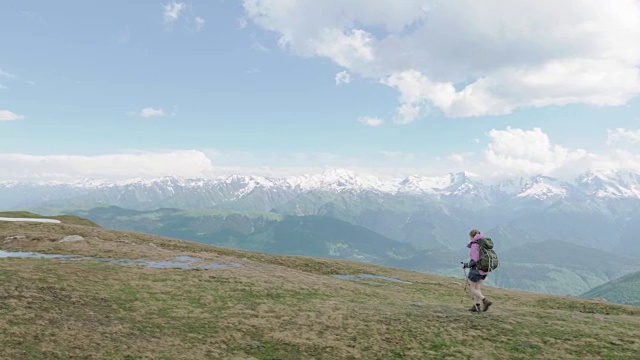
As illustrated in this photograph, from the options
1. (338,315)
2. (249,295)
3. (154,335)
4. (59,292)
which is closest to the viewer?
(154,335)

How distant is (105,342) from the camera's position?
1578cm

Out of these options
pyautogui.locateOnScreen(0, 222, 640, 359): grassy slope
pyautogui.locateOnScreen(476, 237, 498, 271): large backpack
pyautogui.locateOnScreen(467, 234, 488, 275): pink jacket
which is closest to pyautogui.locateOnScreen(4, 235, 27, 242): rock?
pyautogui.locateOnScreen(0, 222, 640, 359): grassy slope

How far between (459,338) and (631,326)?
13.4 metres

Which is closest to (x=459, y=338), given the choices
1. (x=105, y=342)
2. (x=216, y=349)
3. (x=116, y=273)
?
(x=216, y=349)

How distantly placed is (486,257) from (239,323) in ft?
48.0

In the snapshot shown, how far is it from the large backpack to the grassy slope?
3.08 metres

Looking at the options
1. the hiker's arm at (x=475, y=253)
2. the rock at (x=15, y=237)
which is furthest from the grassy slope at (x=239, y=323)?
the rock at (x=15, y=237)

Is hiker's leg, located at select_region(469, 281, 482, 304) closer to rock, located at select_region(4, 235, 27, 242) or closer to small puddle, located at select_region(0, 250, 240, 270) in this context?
small puddle, located at select_region(0, 250, 240, 270)

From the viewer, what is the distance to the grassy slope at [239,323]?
635 inches

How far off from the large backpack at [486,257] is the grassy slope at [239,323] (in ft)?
10.1

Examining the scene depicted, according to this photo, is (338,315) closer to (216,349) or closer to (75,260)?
(216,349)

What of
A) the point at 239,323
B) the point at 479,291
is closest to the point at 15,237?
the point at 239,323

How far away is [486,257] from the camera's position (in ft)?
75.9

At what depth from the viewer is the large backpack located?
2305 cm
